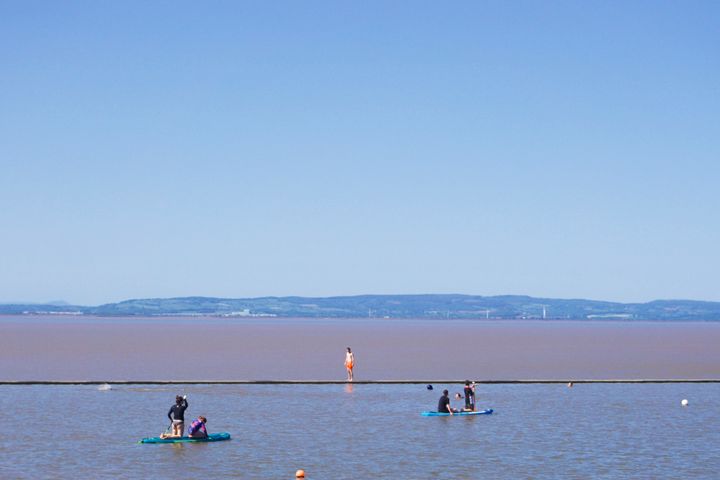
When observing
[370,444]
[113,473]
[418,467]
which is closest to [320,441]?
[370,444]

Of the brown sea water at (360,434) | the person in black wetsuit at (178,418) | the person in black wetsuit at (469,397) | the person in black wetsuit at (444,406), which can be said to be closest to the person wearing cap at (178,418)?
the person in black wetsuit at (178,418)

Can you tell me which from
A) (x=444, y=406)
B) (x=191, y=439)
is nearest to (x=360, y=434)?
(x=191, y=439)

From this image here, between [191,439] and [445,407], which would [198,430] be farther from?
[445,407]

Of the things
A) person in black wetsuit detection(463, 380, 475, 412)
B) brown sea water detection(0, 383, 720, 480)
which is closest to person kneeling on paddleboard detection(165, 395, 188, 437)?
brown sea water detection(0, 383, 720, 480)

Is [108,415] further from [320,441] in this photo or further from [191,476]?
[191,476]

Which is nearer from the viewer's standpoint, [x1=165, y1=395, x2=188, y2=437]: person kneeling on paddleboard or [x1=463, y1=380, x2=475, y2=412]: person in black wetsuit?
[x1=165, y1=395, x2=188, y2=437]: person kneeling on paddleboard

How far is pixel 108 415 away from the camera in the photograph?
1859 inches

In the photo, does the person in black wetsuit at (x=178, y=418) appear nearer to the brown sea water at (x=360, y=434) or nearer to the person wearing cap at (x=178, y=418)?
the person wearing cap at (x=178, y=418)

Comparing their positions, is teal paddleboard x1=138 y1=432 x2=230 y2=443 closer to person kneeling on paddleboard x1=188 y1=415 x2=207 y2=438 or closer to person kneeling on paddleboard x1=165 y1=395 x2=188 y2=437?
person kneeling on paddleboard x1=188 y1=415 x2=207 y2=438

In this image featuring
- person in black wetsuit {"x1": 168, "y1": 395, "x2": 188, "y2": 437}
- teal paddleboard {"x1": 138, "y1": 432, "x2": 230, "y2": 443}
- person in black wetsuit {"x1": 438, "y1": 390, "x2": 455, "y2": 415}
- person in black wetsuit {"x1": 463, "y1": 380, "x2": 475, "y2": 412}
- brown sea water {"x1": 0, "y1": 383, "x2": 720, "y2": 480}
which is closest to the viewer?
brown sea water {"x1": 0, "y1": 383, "x2": 720, "y2": 480}

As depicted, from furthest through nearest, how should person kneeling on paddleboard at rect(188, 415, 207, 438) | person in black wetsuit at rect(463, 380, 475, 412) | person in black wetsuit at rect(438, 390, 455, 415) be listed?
person in black wetsuit at rect(463, 380, 475, 412)
person in black wetsuit at rect(438, 390, 455, 415)
person kneeling on paddleboard at rect(188, 415, 207, 438)

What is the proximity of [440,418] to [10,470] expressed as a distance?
20.3 meters

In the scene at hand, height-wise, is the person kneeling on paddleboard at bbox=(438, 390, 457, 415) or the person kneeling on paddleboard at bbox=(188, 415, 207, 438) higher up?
the person kneeling on paddleboard at bbox=(438, 390, 457, 415)

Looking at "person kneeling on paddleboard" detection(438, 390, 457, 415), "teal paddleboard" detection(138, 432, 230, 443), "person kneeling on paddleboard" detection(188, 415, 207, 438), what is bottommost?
"teal paddleboard" detection(138, 432, 230, 443)
